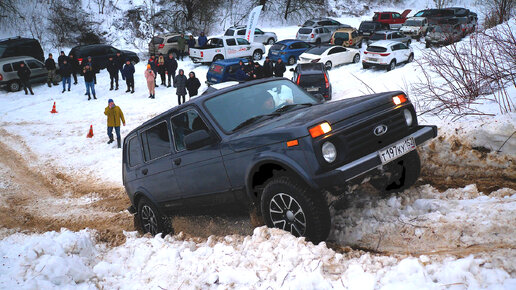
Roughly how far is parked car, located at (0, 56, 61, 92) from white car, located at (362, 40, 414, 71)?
17.1 meters

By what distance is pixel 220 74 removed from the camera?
63.2 ft

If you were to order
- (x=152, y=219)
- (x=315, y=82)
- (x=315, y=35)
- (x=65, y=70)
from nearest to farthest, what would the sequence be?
(x=152, y=219), (x=315, y=82), (x=65, y=70), (x=315, y=35)

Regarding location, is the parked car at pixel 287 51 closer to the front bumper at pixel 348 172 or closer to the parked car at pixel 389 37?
the parked car at pixel 389 37

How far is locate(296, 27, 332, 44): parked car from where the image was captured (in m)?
29.7

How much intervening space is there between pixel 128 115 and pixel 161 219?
478 inches

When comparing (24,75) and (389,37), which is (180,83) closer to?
(24,75)

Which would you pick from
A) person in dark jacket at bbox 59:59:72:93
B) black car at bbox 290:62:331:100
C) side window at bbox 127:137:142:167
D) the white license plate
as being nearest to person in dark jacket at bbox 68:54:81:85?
person in dark jacket at bbox 59:59:72:93

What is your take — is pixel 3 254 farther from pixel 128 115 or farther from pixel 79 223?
pixel 128 115

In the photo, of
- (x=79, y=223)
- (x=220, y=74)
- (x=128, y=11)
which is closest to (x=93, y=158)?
(x=79, y=223)

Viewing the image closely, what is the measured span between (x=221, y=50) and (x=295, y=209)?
21.7 m

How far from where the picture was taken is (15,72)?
21094 mm

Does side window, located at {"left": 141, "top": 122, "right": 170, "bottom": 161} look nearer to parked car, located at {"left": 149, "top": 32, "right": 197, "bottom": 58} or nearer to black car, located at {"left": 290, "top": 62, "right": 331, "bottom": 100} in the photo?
black car, located at {"left": 290, "top": 62, "right": 331, "bottom": 100}

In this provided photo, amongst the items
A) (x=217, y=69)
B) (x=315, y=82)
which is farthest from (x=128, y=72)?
(x=315, y=82)

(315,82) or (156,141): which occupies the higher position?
(156,141)
